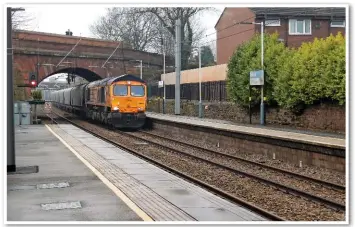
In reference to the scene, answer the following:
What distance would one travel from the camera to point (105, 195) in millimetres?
10383

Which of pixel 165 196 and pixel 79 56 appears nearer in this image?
pixel 165 196

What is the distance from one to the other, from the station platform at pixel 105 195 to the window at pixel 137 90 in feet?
51.2

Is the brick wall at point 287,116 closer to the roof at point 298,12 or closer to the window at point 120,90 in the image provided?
the roof at point 298,12

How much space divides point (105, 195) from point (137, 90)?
21926 mm

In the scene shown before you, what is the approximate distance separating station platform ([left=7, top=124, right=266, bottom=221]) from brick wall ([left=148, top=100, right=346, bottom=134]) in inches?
434

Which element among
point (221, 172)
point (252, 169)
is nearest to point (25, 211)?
point (221, 172)

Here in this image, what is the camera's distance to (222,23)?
37812 millimetres

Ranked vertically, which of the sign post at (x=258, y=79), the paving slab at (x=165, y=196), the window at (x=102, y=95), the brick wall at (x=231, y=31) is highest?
the brick wall at (x=231, y=31)

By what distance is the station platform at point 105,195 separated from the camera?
8852mm

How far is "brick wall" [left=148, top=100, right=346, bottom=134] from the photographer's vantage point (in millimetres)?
23094

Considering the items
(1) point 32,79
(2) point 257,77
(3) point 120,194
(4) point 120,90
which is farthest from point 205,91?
(3) point 120,194

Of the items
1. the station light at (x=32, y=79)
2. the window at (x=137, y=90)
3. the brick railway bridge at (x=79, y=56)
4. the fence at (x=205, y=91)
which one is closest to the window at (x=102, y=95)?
the window at (x=137, y=90)

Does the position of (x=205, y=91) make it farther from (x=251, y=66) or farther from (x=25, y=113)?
(x=25, y=113)
